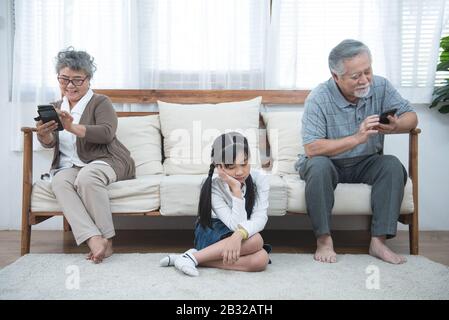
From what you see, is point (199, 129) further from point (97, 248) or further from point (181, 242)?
point (97, 248)

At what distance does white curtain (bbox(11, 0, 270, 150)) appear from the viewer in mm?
2742

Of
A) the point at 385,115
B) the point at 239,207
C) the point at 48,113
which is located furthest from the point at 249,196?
the point at 48,113

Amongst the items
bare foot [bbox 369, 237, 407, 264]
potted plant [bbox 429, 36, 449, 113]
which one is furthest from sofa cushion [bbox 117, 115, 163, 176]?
potted plant [bbox 429, 36, 449, 113]

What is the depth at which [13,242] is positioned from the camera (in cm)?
254

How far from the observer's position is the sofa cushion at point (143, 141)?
8.42ft

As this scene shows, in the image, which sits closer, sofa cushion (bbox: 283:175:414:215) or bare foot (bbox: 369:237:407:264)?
bare foot (bbox: 369:237:407:264)

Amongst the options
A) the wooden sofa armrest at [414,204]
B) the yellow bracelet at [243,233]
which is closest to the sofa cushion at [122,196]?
the yellow bracelet at [243,233]

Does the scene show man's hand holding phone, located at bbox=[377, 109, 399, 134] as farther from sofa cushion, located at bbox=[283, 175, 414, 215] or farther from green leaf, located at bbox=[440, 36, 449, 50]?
green leaf, located at bbox=[440, 36, 449, 50]

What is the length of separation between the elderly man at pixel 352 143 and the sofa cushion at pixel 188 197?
0.42 feet

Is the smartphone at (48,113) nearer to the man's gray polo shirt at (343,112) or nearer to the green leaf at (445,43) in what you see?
the man's gray polo shirt at (343,112)

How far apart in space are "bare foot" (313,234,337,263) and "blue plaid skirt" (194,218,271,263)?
1.46 ft

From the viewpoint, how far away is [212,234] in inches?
75.2

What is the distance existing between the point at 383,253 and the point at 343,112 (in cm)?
67

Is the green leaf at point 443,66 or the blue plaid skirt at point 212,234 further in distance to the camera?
the green leaf at point 443,66
